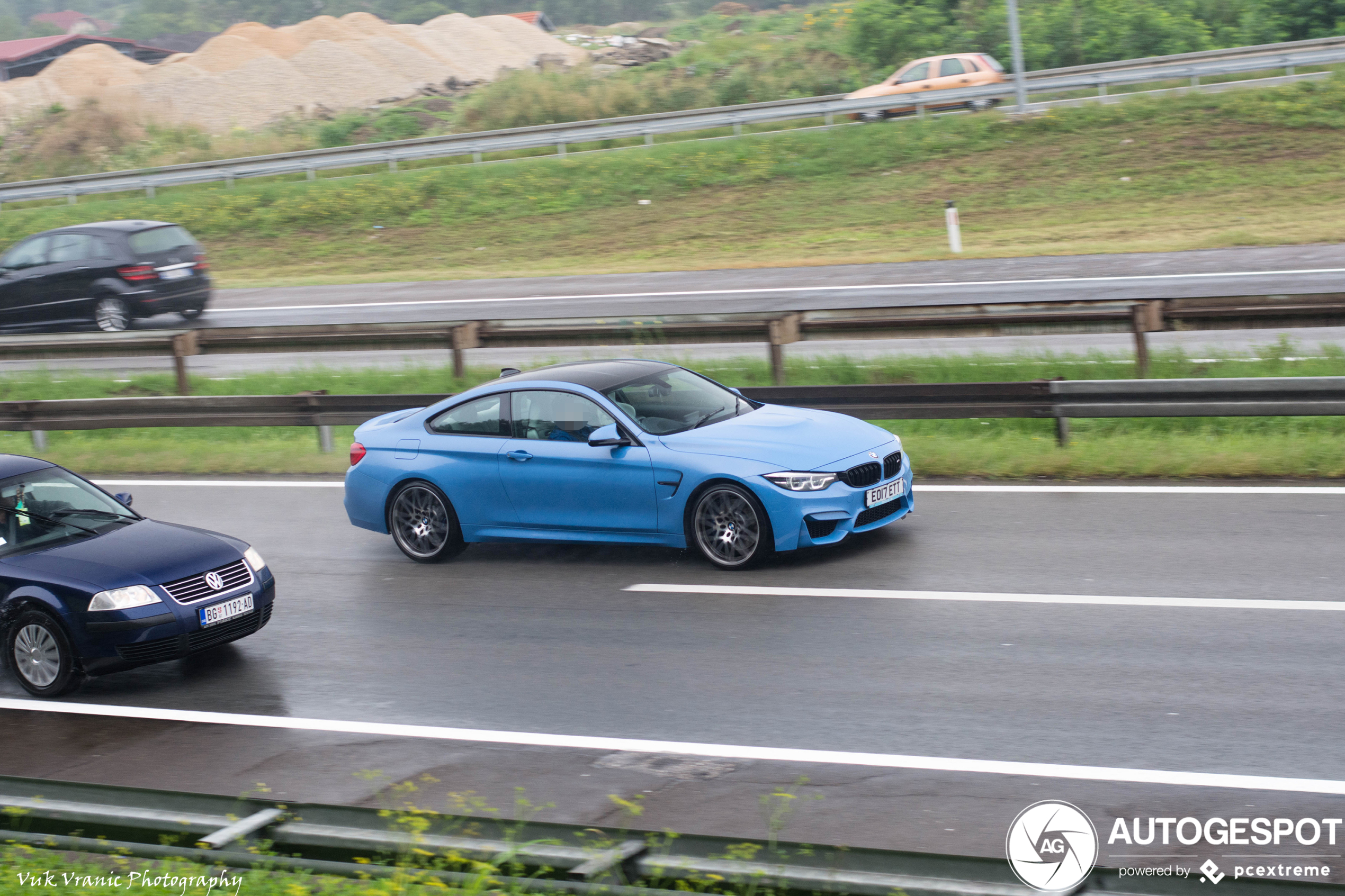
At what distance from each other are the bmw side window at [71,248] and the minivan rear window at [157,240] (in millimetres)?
837

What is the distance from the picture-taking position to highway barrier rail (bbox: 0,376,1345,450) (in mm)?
11086

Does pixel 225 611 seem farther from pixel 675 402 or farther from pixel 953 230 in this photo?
pixel 953 230

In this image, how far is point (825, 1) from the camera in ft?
244

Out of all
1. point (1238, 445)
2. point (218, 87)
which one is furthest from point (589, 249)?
point (218, 87)

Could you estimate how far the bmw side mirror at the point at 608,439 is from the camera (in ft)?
31.3

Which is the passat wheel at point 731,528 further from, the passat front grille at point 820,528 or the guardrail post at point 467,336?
the guardrail post at point 467,336

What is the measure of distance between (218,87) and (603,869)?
58.8 meters

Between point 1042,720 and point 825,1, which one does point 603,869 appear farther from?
point 825,1

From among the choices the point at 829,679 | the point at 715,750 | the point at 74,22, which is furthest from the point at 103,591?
the point at 74,22

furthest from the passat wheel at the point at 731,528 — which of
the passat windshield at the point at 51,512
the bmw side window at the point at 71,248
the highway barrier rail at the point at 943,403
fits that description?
the bmw side window at the point at 71,248

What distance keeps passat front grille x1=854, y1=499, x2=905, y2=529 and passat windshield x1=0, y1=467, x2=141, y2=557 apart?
488 centimetres

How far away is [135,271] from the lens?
22.7 metres

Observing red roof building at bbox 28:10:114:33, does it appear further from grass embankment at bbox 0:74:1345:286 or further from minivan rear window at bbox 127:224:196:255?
minivan rear window at bbox 127:224:196:255

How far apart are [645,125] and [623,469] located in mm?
25509
